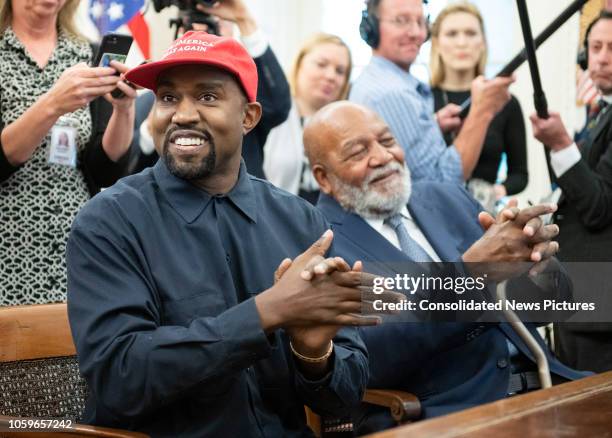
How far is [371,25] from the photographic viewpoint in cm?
388

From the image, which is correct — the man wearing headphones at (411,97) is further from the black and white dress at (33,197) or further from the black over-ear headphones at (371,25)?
the black and white dress at (33,197)

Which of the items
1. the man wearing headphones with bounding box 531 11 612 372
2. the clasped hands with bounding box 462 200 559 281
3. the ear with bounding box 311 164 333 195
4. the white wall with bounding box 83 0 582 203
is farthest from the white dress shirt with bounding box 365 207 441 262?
the white wall with bounding box 83 0 582 203

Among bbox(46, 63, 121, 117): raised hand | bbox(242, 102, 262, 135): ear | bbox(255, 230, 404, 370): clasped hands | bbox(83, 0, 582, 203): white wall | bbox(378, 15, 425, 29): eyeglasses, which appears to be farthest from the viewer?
bbox(83, 0, 582, 203): white wall

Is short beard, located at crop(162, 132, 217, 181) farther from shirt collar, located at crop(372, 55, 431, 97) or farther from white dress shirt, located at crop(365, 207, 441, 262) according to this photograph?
shirt collar, located at crop(372, 55, 431, 97)

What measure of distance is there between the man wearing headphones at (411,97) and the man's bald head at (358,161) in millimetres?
541

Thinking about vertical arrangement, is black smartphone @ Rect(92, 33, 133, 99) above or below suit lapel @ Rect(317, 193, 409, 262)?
above

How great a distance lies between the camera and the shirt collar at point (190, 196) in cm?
208

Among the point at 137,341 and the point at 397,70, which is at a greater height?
the point at 397,70

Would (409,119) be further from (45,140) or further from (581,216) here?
(45,140)

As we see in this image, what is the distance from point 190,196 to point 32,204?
3.07ft

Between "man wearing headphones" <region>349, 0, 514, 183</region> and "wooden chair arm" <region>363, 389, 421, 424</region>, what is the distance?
1229 millimetres

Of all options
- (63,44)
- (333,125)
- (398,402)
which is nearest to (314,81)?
(333,125)

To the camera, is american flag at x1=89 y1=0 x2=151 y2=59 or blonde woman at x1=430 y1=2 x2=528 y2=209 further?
blonde woman at x1=430 y1=2 x2=528 y2=209

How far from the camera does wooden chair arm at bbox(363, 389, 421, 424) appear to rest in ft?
8.13
